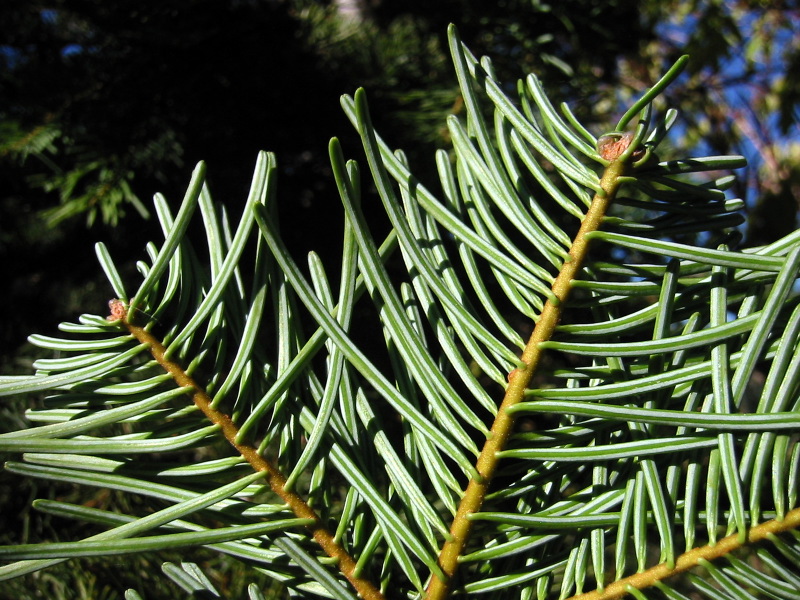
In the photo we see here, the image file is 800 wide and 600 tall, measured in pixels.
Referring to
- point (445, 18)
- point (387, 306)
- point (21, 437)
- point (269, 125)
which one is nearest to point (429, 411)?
point (387, 306)

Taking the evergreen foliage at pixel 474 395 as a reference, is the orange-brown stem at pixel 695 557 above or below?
below

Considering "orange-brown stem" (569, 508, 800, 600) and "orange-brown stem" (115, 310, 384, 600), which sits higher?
"orange-brown stem" (115, 310, 384, 600)

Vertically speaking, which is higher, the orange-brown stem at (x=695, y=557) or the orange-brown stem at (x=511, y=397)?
the orange-brown stem at (x=511, y=397)

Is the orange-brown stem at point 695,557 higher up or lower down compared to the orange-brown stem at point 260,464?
lower down

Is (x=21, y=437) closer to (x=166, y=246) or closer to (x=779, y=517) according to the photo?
(x=166, y=246)
